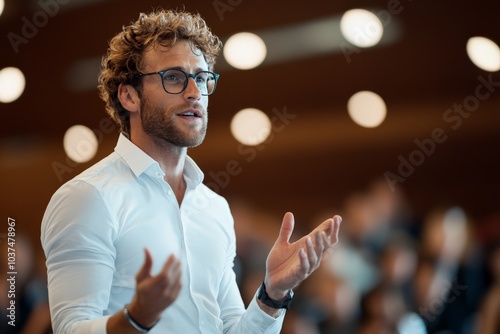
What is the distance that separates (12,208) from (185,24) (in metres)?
3.31

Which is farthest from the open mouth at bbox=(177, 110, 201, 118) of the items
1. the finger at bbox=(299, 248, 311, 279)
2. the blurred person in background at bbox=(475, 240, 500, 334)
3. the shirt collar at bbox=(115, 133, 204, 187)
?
the blurred person in background at bbox=(475, 240, 500, 334)

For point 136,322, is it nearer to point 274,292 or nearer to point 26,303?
point 274,292

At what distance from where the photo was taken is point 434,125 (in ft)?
12.4

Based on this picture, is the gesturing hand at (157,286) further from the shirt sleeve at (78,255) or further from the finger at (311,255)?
the finger at (311,255)

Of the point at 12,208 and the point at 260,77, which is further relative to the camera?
the point at 12,208

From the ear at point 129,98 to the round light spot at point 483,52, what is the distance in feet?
8.65

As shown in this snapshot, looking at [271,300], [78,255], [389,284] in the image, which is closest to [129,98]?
[78,255]

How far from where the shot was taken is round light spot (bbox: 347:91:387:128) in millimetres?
3934

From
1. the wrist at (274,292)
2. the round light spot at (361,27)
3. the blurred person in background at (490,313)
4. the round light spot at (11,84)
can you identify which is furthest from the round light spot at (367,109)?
the wrist at (274,292)

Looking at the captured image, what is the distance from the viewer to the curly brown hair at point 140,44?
1454 mm

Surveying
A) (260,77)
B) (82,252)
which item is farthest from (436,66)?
(82,252)

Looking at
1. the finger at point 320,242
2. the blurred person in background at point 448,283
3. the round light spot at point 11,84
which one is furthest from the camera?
the round light spot at point 11,84

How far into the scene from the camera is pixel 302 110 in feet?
13.3

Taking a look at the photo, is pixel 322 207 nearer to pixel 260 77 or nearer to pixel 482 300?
pixel 260 77
